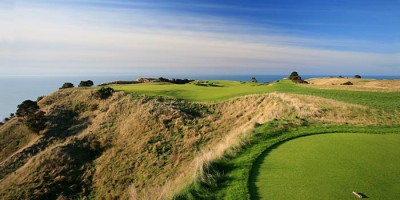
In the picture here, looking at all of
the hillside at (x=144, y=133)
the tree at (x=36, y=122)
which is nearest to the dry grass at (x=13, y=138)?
the hillside at (x=144, y=133)

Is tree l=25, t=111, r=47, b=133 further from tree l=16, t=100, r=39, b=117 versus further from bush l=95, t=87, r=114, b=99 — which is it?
bush l=95, t=87, r=114, b=99

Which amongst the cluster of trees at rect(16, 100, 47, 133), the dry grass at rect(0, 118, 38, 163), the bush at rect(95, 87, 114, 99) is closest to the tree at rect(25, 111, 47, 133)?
the cluster of trees at rect(16, 100, 47, 133)

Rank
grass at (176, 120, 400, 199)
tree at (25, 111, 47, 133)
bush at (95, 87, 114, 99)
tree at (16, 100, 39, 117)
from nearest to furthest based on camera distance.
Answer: grass at (176, 120, 400, 199) → tree at (25, 111, 47, 133) → tree at (16, 100, 39, 117) → bush at (95, 87, 114, 99)

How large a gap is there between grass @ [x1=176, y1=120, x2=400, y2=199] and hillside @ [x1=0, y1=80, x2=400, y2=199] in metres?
0.55

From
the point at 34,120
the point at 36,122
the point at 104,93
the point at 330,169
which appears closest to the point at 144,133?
the point at 104,93

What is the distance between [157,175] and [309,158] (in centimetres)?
1416

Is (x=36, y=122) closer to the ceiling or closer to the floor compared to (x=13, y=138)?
closer to the ceiling

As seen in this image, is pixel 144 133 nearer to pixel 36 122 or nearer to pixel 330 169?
pixel 36 122

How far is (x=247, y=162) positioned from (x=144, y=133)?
67.6 feet

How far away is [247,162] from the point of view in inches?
409

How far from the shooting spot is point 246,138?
46.0 ft

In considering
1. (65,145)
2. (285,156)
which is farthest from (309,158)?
(65,145)

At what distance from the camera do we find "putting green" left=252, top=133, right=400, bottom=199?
7250 millimetres

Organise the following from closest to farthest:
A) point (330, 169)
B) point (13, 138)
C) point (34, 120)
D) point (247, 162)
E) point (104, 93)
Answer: point (330, 169) → point (247, 162) → point (34, 120) → point (13, 138) → point (104, 93)
